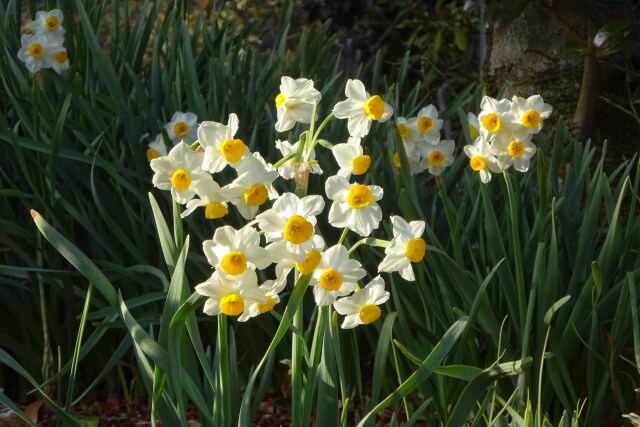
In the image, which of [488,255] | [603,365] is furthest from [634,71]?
[603,365]

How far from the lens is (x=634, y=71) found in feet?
8.19

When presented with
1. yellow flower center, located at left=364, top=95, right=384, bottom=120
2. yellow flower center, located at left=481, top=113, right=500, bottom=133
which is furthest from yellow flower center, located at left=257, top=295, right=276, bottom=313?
yellow flower center, located at left=481, top=113, right=500, bottom=133

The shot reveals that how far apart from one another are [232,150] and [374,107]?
24cm

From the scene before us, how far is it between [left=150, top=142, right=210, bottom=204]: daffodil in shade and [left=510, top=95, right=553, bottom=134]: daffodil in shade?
2.05ft

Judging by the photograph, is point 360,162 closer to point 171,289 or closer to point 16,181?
point 171,289

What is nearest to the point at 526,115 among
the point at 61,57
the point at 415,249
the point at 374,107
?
the point at 374,107

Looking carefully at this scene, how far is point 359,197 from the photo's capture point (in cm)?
108

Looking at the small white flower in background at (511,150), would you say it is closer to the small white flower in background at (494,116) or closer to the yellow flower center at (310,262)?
the small white flower in background at (494,116)

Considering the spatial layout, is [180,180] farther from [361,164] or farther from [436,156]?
[436,156]

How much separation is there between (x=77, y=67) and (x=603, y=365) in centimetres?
151

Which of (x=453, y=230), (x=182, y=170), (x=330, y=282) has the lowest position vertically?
(x=453, y=230)

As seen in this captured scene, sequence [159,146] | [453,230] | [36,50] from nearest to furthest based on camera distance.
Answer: [453,230]
[159,146]
[36,50]

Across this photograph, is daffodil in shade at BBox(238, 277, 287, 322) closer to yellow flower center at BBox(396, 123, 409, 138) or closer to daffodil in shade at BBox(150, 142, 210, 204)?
daffodil in shade at BBox(150, 142, 210, 204)

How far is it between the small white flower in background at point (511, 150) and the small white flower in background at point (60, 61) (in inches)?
46.8
